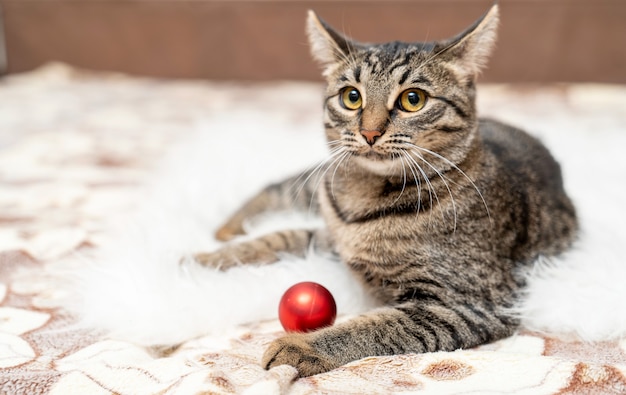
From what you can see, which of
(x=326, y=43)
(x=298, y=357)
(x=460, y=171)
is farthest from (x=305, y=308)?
(x=326, y=43)

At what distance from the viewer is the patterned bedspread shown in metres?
0.85

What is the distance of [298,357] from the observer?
92cm

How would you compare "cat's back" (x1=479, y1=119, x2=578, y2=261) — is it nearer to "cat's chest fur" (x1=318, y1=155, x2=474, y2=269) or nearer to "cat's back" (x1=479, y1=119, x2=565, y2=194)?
"cat's back" (x1=479, y1=119, x2=565, y2=194)

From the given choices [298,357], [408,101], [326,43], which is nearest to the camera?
[298,357]

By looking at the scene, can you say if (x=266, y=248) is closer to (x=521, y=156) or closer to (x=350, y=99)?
(x=350, y=99)

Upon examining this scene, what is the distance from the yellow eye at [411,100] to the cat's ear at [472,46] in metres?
0.11

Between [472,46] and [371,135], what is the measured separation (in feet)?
0.95

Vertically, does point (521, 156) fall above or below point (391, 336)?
above

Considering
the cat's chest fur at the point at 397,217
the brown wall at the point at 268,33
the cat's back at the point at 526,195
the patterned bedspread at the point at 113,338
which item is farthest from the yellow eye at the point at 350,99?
the brown wall at the point at 268,33

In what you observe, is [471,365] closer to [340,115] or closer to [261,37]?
[340,115]

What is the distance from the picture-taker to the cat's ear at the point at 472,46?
Answer: 3.87 ft

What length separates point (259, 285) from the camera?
3.96 feet

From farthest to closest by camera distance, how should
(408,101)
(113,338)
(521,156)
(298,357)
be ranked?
(521,156) < (408,101) < (113,338) < (298,357)

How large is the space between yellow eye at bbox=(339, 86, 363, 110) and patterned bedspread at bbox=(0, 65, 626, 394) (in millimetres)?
439
